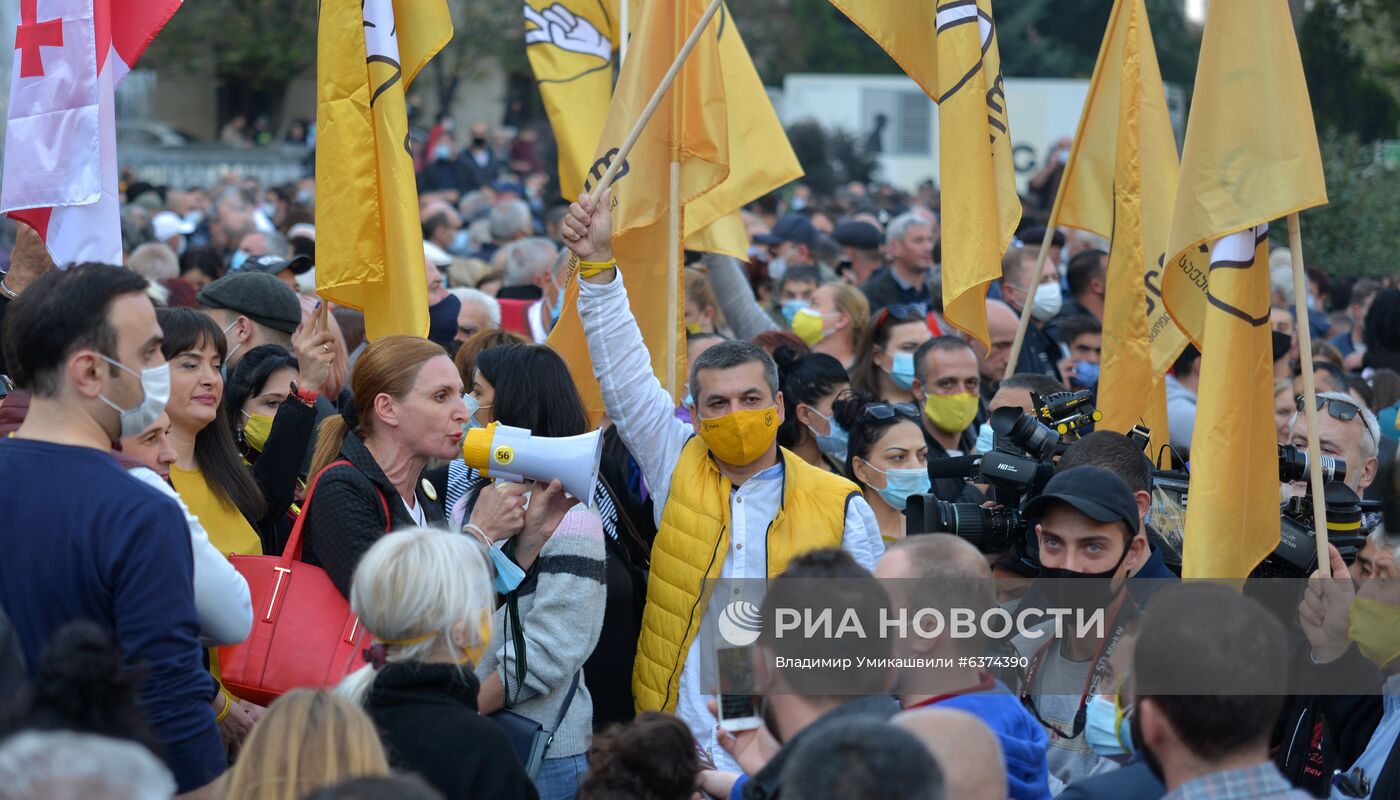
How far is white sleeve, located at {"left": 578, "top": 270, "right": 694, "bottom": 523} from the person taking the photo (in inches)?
192

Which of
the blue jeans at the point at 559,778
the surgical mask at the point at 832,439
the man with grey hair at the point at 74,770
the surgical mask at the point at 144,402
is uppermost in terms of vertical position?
the surgical mask at the point at 144,402

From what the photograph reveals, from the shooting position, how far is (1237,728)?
285 cm

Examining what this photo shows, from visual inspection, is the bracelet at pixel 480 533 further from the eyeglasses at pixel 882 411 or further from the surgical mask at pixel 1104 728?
the eyeglasses at pixel 882 411

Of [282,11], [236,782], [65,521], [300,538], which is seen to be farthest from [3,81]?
[282,11]

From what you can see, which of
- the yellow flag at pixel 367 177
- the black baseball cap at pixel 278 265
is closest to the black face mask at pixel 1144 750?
the yellow flag at pixel 367 177

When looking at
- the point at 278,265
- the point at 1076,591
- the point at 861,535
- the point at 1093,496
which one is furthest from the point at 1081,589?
the point at 278,265

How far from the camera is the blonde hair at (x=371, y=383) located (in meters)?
4.52

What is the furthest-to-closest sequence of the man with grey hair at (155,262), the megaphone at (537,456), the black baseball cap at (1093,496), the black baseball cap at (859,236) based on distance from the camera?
the black baseball cap at (859,236), the man with grey hair at (155,262), the megaphone at (537,456), the black baseball cap at (1093,496)

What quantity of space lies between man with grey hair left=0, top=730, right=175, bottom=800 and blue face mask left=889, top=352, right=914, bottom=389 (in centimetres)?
544

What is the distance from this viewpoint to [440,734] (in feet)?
11.1

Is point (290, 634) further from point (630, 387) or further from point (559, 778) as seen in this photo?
point (630, 387)

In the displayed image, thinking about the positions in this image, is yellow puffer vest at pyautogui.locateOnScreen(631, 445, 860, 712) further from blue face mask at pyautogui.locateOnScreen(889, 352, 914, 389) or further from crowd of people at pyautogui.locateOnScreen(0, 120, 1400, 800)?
blue face mask at pyautogui.locateOnScreen(889, 352, 914, 389)

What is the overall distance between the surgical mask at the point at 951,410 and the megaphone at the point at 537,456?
8.57 ft

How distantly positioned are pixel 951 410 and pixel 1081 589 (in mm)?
2455
